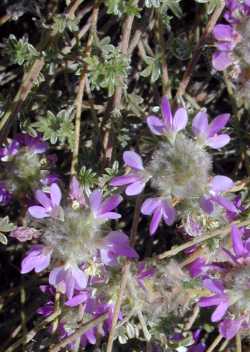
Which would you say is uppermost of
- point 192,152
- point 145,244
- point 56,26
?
point 56,26

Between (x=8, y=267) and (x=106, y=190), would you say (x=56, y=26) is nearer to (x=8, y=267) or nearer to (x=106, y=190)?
(x=106, y=190)

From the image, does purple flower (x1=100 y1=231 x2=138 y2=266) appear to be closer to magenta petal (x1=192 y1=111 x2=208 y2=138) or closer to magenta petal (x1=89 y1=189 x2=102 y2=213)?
magenta petal (x1=89 y1=189 x2=102 y2=213)

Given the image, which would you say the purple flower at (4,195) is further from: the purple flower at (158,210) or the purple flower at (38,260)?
the purple flower at (158,210)

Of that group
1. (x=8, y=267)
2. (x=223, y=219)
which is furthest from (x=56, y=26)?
(x=8, y=267)

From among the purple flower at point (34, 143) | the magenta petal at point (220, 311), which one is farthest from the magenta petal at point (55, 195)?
the magenta petal at point (220, 311)

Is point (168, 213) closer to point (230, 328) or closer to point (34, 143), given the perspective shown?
point (230, 328)

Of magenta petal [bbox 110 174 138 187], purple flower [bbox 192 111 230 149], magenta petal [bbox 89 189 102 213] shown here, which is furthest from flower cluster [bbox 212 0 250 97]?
magenta petal [bbox 89 189 102 213]

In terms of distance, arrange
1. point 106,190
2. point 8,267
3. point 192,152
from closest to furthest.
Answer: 1. point 192,152
2. point 106,190
3. point 8,267

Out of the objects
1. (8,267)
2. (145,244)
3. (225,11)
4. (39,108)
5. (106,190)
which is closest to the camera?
(106,190)
